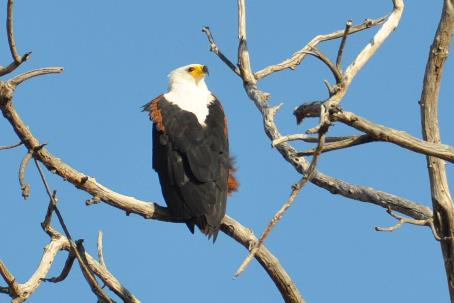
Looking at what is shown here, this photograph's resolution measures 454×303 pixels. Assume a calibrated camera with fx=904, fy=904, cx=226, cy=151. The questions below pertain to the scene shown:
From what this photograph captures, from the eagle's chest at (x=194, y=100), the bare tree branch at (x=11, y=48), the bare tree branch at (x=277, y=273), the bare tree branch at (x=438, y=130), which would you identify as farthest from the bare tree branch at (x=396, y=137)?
the eagle's chest at (x=194, y=100)

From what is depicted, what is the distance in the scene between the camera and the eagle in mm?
6133

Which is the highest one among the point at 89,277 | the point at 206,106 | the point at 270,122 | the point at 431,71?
the point at 206,106

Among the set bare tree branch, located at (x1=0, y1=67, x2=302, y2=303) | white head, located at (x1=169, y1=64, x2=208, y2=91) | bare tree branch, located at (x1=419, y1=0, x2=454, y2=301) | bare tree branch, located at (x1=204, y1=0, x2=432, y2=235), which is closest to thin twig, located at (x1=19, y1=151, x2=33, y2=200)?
bare tree branch, located at (x1=0, y1=67, x2=302, y2=303)

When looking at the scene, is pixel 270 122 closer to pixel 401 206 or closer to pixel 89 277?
pixel 401 206

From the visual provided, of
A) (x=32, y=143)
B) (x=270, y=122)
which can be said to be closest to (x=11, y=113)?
(x=32, y=143)

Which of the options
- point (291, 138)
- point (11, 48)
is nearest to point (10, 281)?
point (11, 48)

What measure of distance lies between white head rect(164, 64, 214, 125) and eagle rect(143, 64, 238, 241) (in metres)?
0.02

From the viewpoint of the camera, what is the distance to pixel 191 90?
302 inches

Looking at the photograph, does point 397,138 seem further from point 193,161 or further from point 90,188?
point 193,161

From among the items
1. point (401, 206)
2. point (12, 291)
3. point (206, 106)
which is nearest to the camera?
point (12, 291)

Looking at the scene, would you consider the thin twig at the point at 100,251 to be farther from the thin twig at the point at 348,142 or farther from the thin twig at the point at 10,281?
the thin twig at the point at 348,142

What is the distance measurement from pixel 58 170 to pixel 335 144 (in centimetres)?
175

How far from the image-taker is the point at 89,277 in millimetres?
4898

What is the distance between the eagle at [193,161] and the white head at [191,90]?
0.02 metres
